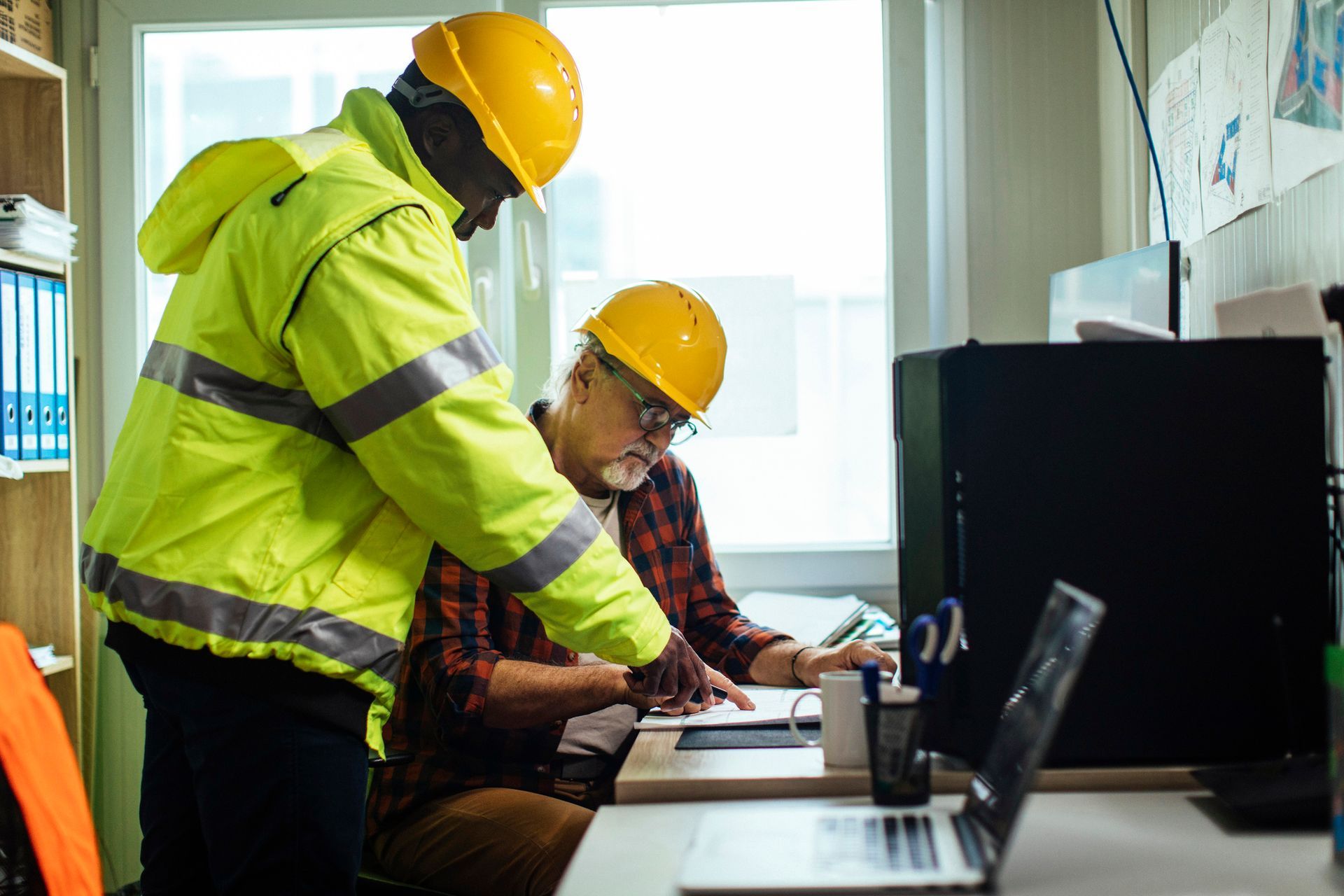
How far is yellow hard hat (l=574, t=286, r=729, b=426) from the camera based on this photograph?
1.83m

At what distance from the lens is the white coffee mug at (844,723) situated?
1107 mm

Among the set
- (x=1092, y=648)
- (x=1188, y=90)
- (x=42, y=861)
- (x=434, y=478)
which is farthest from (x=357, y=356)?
(x=1188, y=90)

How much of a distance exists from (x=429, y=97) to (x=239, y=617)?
67 centimetres

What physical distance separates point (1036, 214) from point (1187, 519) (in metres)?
1.67

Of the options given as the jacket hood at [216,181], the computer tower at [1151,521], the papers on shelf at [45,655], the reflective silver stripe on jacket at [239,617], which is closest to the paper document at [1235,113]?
the computer tower at [1151,521]

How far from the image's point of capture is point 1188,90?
190cm

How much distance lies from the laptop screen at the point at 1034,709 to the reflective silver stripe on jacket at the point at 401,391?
2.05 ft

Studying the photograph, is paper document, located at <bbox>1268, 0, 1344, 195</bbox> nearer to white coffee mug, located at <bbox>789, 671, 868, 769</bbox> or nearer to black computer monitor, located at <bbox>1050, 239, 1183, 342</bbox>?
black computer monitor, located at <bbox>1050, 239, 1183, 342</bbox>

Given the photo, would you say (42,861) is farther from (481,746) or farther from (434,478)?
(481,746)

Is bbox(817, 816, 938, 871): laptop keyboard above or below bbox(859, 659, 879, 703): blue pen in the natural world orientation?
below

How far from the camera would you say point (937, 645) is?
102 centimetres

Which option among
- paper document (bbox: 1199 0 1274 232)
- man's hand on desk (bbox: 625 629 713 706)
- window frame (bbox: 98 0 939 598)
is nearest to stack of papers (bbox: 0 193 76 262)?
window frame (bbox: 98 0 939 598)

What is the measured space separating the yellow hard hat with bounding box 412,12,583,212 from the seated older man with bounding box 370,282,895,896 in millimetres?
447

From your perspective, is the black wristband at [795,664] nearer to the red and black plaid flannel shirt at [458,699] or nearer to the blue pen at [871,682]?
the red and black plaid flannel shirt at [458,699]
